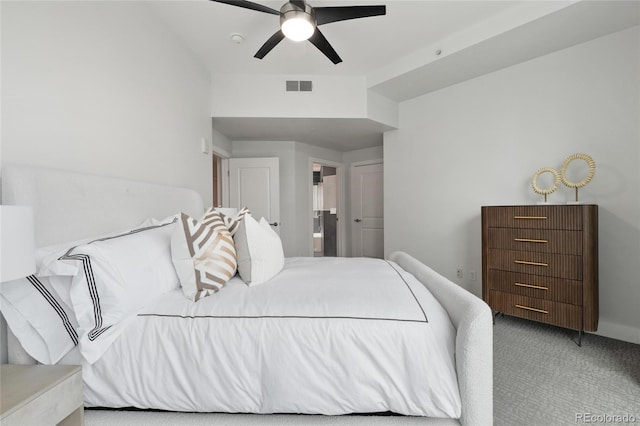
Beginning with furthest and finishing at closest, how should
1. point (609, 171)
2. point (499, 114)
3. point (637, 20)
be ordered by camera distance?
point (499, 114), point (609, 171), point (637, 20)

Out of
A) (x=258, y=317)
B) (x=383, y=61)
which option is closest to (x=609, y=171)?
(x=383, y=61)

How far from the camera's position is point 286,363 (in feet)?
3.39

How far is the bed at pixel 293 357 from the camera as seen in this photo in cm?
Result: 100

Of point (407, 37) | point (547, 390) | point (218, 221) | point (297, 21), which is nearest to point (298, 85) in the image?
point (407, 37)

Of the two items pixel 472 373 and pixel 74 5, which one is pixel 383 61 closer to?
pixel 74 5

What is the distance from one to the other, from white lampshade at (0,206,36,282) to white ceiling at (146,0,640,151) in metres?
2.13

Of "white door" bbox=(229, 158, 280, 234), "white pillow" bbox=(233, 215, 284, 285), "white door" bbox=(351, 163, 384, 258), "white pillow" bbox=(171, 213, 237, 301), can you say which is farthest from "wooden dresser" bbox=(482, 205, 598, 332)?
"white door" bbox=(229, 158, 280, 234)

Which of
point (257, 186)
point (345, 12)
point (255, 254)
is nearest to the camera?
point (255, 254)

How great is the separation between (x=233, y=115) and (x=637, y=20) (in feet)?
12.2

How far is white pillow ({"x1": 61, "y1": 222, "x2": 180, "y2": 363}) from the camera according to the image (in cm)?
103

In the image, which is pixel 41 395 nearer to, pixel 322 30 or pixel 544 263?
pixel 322 30

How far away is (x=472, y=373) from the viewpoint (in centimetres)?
97

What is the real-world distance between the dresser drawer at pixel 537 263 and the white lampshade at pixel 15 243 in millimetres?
3069

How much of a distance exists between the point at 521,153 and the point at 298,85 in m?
2.53
